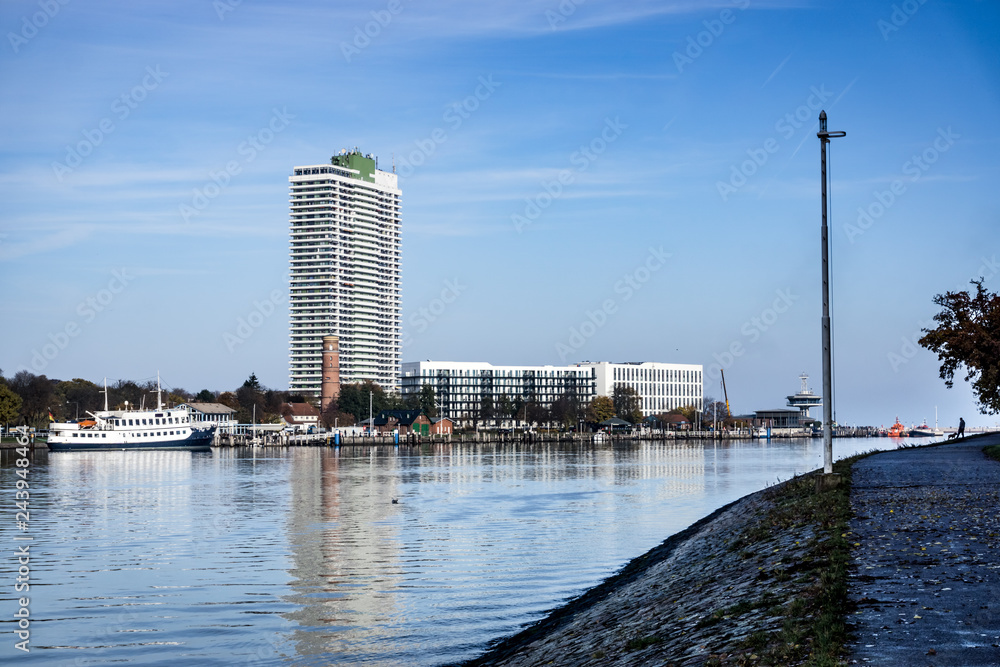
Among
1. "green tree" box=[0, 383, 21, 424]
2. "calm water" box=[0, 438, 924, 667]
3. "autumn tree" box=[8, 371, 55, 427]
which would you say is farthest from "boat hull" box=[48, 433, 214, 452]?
"calm water" box=[0, 438, 924, 667]

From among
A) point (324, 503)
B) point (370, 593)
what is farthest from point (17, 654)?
point (324, 503)

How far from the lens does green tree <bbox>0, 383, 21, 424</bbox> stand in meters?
156

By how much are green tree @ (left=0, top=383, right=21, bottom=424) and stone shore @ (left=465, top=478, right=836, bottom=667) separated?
495ft

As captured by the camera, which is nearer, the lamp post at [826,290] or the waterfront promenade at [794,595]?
the waterfront promenade at [794,595]

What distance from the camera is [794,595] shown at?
15250 mm

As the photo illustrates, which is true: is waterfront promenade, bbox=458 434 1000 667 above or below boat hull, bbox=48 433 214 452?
above

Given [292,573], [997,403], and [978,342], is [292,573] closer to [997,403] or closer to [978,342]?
[978,342]

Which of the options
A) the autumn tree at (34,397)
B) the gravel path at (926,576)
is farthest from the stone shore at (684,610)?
the autumn tree at (34,397)

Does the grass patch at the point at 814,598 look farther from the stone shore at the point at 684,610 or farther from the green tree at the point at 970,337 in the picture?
the green tree at the point at 970,337

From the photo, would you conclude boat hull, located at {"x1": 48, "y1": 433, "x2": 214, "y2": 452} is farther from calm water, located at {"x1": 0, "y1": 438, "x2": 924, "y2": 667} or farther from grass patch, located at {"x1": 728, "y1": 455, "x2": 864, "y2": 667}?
grass patch, located at {"x1": 728, "y1": 455, "x2": 864, "y2": 667}

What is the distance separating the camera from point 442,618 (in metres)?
24.7

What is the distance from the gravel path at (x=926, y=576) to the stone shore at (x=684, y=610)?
129 centimetres

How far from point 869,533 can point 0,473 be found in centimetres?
8573

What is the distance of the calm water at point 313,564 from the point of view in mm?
22578
